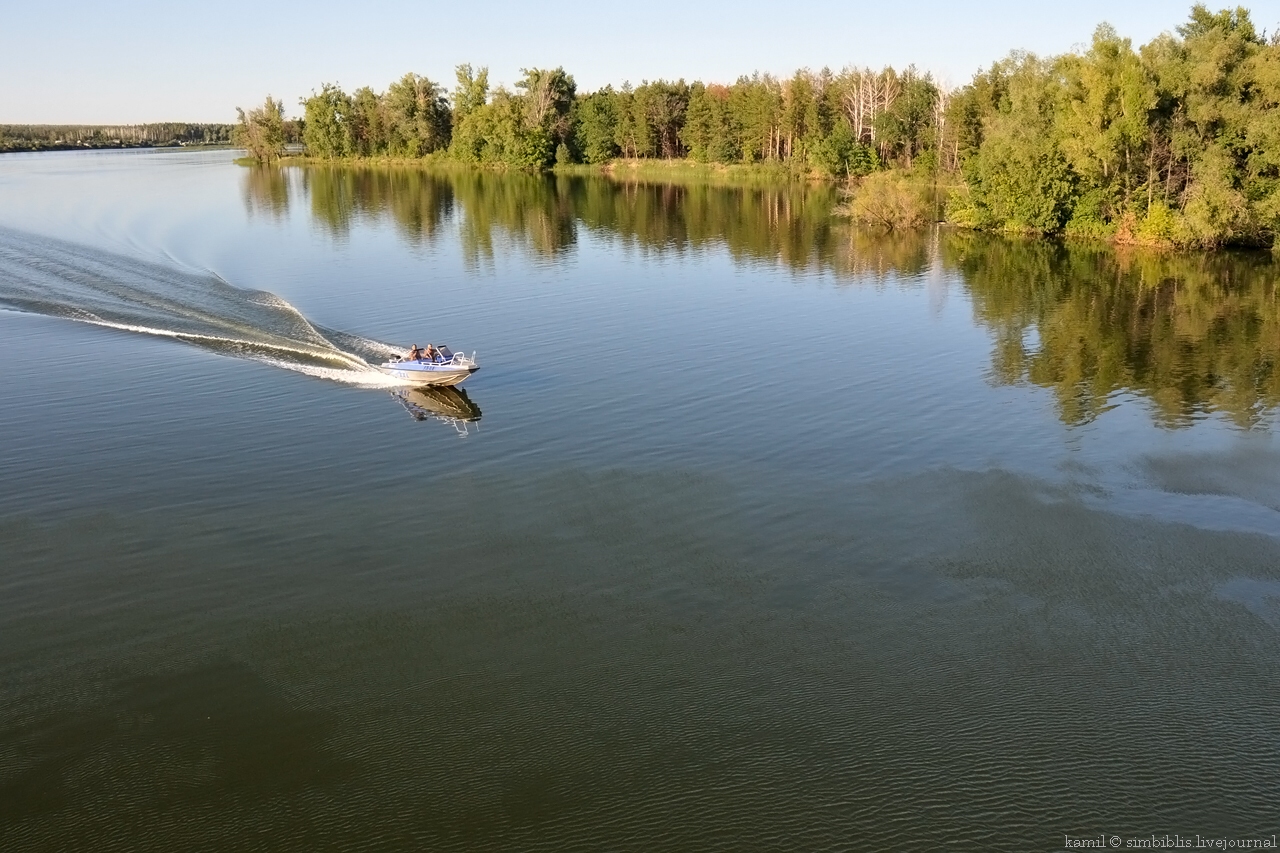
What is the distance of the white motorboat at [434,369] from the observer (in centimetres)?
2950

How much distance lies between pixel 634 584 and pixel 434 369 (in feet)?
43.3

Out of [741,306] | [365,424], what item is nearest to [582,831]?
[365,424]

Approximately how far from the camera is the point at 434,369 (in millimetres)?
29562

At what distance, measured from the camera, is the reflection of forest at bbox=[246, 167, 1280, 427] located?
33.1 metres

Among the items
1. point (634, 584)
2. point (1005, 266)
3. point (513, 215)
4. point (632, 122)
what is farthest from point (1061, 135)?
point (632, 122)

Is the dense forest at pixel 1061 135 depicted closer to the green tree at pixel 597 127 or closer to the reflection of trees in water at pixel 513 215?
the green tree at pixel 597 127

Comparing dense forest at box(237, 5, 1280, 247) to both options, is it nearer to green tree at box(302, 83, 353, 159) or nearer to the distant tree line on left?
the distant tree line on left

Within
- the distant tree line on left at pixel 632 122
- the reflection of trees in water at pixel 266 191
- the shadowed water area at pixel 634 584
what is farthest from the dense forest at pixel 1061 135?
the reflection of trees in water at pixel 266 191

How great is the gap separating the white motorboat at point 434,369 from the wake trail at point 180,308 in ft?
2.03

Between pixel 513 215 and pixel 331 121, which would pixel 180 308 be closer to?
pixel 513 215

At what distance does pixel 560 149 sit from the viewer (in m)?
129

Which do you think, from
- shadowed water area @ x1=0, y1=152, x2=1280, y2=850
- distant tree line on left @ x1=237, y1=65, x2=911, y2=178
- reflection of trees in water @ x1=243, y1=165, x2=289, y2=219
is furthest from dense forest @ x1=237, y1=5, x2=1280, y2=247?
reflection of trees in water @ x1=243, y1=165, x2=289, y2=219

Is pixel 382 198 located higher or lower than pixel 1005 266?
higher

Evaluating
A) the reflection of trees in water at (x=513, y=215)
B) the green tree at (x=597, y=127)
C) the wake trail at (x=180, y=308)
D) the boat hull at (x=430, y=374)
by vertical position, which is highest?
the green tree at (x=597, y=127)
